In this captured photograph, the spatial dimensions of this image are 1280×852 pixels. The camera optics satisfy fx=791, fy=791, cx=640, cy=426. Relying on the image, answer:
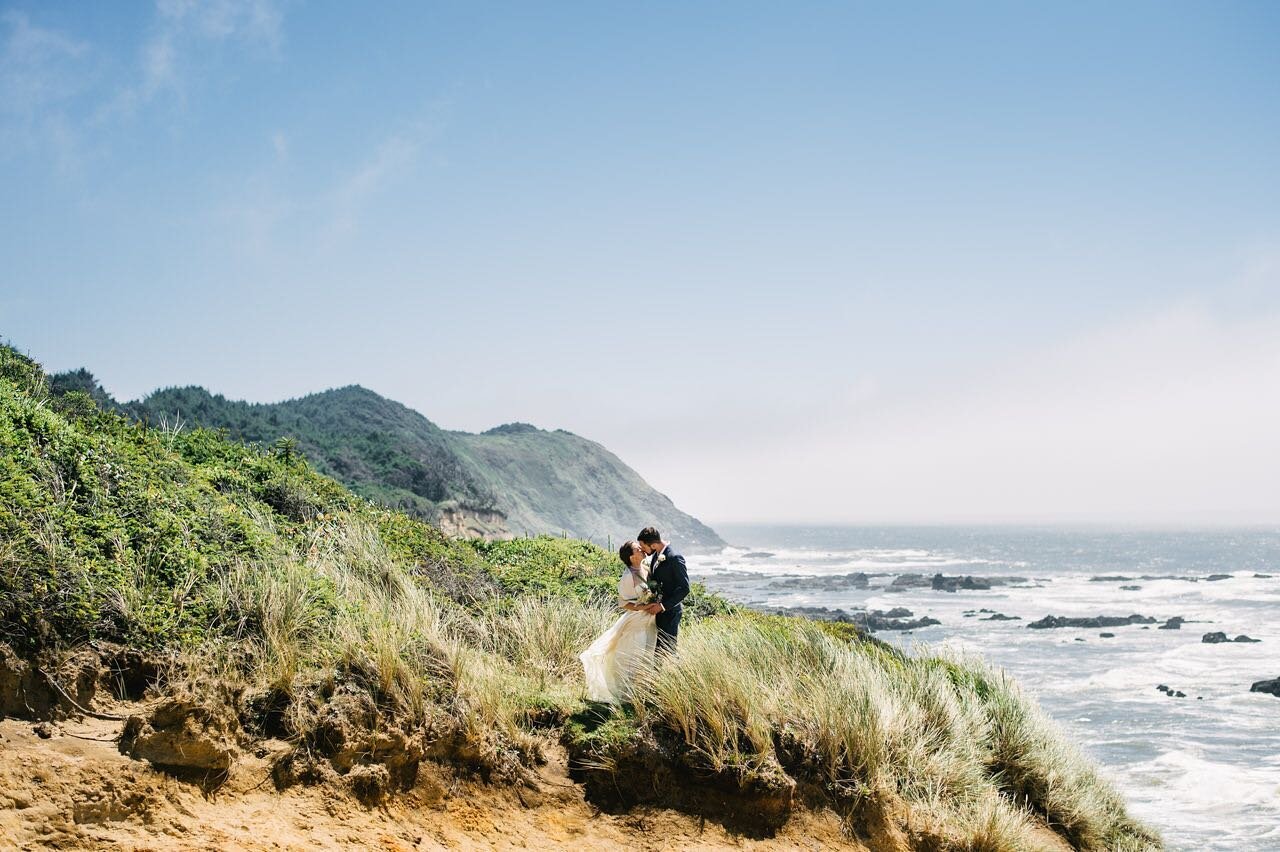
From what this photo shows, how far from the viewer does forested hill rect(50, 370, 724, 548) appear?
3297 cm

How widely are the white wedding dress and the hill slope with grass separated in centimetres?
24

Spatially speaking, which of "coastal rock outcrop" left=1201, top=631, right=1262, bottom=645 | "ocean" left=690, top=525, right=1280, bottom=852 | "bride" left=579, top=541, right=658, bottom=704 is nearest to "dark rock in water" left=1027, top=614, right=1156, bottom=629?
"ocean" left=690, top=525, right=1280, bottom=852

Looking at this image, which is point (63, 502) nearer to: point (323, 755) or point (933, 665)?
point (323, 755)

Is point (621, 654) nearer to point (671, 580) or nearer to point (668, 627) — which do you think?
point (668, 627)

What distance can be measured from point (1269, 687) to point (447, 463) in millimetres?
41196

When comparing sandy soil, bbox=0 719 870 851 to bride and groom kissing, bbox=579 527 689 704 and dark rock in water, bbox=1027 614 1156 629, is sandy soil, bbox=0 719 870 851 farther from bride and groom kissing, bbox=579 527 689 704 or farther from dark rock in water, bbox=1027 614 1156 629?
dark rock in water, bbox=1027 614 1156 629

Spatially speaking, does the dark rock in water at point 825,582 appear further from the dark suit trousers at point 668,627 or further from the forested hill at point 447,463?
the dark suit trousers at point 668,627

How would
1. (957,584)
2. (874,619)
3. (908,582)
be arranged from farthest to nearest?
1. (908,582)
2. (957,584)
3. (874,619)

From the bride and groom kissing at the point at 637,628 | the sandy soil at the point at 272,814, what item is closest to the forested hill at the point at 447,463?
the bride and groom kissing at the point at 637,628

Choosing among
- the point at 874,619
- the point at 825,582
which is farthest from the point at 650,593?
the point at 825,582

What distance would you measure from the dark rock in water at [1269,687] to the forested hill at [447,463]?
21736mm

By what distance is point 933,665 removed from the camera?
9805 millimetres

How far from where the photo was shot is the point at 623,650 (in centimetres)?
765

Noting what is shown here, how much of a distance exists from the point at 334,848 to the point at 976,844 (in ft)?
17.8
